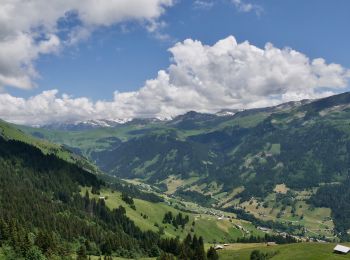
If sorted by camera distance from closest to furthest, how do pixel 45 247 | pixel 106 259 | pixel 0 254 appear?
pixel 0 254
pixel 45 247
pixel 106 259

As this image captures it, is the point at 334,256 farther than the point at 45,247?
Yes

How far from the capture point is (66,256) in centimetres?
18650

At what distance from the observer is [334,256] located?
19900cm

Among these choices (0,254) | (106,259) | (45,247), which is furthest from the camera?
(106,259)

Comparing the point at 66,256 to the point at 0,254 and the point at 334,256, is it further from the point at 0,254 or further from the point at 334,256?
the point at 334,256

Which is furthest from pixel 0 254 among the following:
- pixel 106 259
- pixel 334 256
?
pixel 334 256

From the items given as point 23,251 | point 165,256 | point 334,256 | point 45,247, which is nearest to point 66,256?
point 45,247

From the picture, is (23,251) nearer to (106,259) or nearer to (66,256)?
(66,256)

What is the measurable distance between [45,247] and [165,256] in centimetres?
5070

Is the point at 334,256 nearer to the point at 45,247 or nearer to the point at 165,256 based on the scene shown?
the point at 165,256

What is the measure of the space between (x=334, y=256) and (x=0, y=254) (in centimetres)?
13833

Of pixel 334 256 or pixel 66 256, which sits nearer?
pixel 66 256

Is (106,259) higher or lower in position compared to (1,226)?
lower

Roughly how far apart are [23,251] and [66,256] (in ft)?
76.1
